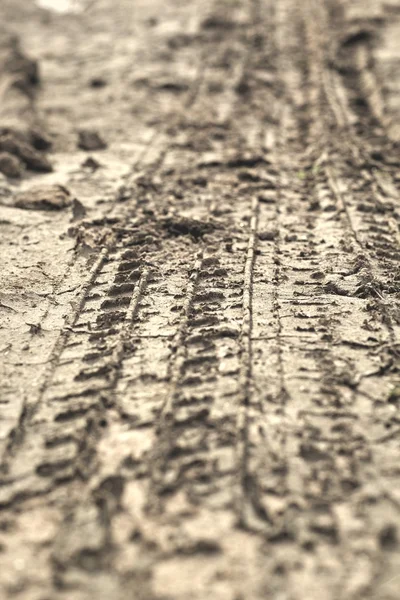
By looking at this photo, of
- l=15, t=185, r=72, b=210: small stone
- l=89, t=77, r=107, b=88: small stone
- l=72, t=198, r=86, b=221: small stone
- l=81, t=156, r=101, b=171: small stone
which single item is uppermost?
l=89, t=77, r=107, b=88: small stone

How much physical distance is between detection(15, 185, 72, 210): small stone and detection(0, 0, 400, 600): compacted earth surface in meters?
0.03

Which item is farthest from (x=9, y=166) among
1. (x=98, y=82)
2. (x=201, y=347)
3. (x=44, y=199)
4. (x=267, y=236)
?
(x=98, y=82)

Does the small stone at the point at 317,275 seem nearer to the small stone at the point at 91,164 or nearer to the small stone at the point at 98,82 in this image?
the small stone at the point at 91,164

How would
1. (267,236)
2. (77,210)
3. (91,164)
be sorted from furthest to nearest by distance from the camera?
(91,164) < (77,210) < (267,236)

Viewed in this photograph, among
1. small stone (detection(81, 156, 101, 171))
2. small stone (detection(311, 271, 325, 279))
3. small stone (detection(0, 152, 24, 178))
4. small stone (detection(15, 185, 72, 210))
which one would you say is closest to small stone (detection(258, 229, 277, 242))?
small stone (detection(311, 271, 325, 279))

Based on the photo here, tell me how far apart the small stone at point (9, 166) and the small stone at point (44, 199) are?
0.44 m

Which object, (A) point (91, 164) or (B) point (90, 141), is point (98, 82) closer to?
(B) point (90, 141)

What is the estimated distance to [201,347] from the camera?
11.2 feet

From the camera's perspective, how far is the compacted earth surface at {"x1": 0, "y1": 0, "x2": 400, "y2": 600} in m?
2.34

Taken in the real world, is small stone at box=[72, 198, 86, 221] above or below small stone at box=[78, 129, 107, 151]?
below

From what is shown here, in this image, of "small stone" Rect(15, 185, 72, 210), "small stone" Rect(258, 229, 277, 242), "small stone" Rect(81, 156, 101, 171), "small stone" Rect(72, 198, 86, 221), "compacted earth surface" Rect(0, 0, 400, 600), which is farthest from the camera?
"small stone" Rect(81, 156, 101, 171)

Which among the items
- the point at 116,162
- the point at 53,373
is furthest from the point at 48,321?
the point at 116,162

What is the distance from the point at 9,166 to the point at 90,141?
1098mm

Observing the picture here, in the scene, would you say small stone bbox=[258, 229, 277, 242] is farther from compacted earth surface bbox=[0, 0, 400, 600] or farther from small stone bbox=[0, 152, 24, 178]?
small stone bbox=[0, 152, 24, 178]
